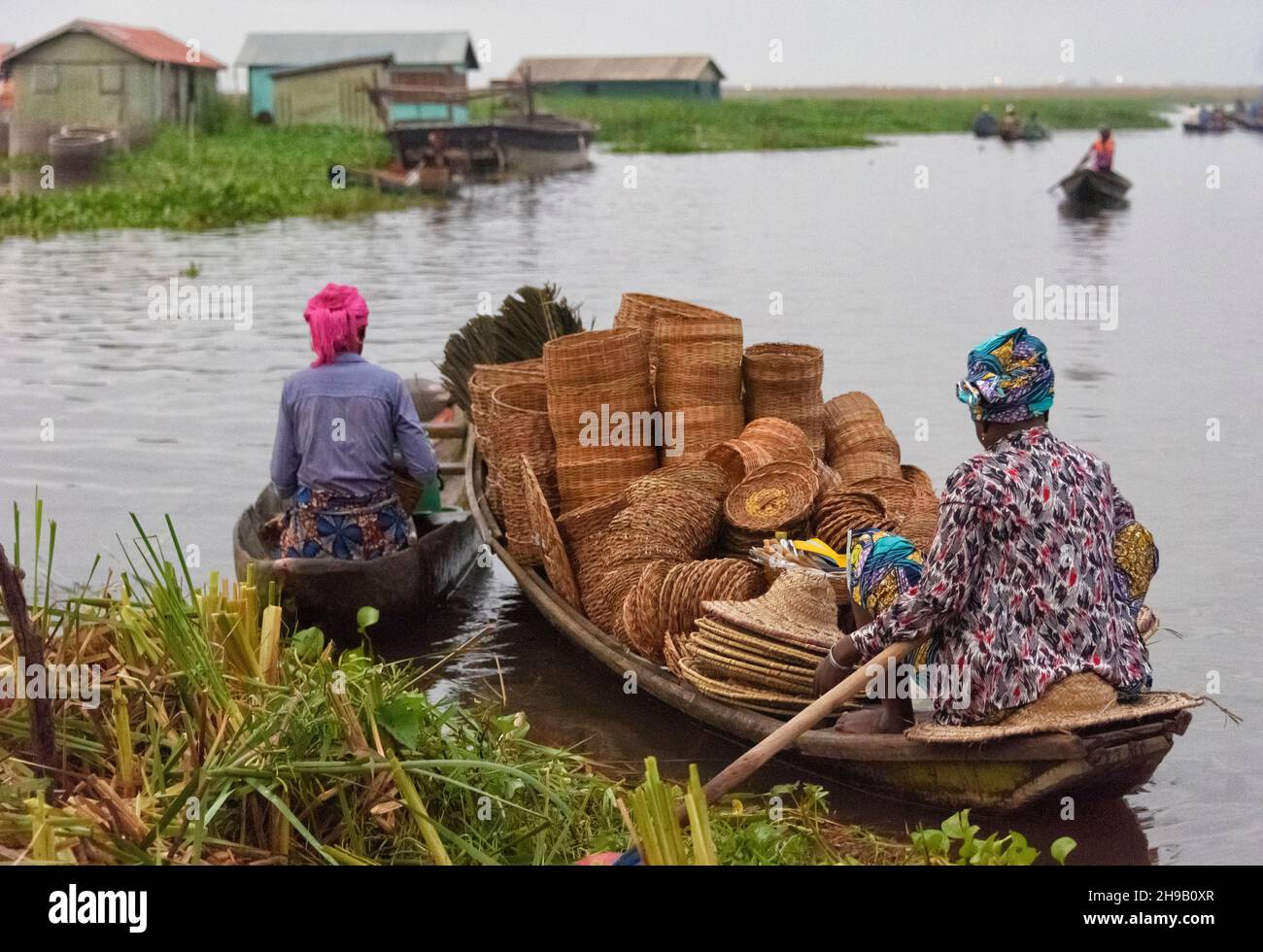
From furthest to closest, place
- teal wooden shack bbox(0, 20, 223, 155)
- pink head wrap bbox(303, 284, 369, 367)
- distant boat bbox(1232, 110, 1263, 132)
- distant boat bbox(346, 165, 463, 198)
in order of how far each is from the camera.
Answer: distant boat bbox(1232, 110, 1263, 132), teal wooden shack bbox(0, 20, 223, 155), distant boat bbox(346, 165, 463, 198), pink head wrap bbox(303, 284, 369, 367)

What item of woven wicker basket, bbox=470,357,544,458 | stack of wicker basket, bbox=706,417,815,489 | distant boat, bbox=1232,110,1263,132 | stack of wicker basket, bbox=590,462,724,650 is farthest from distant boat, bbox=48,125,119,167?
distant boat, bbox=1232,110,1263,132

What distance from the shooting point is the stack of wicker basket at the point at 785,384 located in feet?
21.7

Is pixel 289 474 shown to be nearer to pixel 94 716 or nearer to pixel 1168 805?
pixel 94 716

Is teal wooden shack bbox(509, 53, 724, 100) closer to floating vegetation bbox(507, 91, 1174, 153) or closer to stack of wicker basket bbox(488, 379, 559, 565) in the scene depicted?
floating vegetation bbox(507, 91, 1174, 153)

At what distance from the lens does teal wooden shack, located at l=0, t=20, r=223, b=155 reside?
115 feet

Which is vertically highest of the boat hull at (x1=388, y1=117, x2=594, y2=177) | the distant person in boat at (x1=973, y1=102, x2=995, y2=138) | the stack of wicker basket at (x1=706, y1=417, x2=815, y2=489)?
the distant person in boat at (x1=973, y1=102, x2=995, y2=138)

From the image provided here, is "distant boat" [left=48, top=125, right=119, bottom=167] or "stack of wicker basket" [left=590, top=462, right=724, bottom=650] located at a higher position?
"distant boat" [left=48, top=125, right=119, bottom=167]

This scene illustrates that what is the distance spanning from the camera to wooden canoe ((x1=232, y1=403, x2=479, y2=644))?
6.21m

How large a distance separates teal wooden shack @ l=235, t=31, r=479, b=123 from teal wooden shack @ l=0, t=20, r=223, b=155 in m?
5.24

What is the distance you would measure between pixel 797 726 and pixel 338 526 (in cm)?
287

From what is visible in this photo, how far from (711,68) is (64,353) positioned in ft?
147

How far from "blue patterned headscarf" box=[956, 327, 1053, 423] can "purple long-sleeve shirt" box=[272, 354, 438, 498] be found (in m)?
2.72

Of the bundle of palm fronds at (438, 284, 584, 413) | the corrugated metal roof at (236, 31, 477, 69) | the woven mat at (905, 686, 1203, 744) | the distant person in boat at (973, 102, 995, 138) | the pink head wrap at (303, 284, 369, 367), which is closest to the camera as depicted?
the woven mat at (905, 686, 1203, 744)

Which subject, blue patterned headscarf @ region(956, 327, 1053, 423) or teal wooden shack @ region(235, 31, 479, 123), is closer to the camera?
blue patterned headscarf @ region(956, 327, 1053, 423)
